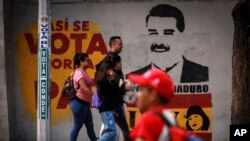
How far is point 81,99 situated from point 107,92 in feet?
3.16

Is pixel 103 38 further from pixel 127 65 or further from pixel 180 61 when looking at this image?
pixel 180 61

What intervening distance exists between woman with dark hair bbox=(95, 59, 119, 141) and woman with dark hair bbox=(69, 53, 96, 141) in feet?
1.97

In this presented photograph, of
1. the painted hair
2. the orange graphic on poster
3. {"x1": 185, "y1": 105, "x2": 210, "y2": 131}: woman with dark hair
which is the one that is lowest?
{"x1": 185, "y1": 105, "x2": 210, "y2": 131}: woman with dark hair

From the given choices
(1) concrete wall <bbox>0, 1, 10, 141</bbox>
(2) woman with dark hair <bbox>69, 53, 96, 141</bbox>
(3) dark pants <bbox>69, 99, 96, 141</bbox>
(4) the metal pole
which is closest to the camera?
(4) the metal pole

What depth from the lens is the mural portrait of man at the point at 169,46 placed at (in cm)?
1218

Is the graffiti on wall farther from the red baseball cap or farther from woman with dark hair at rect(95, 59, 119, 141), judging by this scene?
the red baseball cap

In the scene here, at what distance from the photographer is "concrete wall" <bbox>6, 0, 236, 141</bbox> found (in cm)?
1216

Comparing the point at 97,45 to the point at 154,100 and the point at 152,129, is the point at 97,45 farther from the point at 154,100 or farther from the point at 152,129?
the point at 152,129

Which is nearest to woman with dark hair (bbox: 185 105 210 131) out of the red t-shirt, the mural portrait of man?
the mural portrait of man

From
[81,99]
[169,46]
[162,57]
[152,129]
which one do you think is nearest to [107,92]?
[81,99]

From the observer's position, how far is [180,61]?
1224cm

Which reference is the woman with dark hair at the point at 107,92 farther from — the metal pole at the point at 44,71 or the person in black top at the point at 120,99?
the metal pole at the point at 44,71

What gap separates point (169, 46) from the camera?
12203mm

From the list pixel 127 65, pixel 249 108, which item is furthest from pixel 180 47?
pixel 249 108
